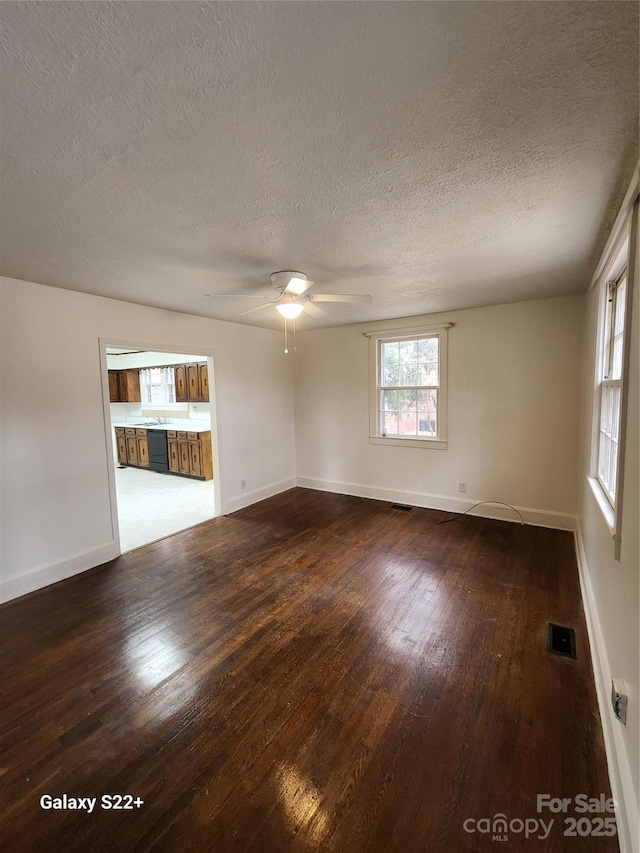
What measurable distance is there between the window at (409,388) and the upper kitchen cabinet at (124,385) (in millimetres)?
5834

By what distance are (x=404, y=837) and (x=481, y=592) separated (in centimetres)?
180

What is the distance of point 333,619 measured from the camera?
2527mm

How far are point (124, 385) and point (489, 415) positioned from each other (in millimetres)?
7489

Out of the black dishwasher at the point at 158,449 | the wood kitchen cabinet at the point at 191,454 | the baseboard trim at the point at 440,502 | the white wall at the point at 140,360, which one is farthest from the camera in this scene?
the white wall at the point at 140,360

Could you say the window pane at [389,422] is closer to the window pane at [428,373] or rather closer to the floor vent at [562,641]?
the window pane at [428,373]

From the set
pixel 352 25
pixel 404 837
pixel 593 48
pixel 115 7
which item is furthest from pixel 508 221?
pixel 404 837

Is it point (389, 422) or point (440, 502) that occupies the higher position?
point (389, 422)

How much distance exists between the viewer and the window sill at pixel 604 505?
1835 mm

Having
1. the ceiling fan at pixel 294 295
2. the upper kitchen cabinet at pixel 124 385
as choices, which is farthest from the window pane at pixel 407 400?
the upper kitchen cabinet at pixel 124 385

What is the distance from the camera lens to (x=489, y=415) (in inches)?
168

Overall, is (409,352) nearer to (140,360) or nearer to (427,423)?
(427,423)

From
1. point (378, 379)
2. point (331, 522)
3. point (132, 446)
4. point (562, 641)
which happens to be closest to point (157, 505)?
point (331, 522)

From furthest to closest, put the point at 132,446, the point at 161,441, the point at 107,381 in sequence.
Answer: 1. the point at 132,446
2. the point at 161,441
3. the point at 107,381

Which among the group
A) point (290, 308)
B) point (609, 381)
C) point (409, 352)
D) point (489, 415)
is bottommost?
point (489, 415)
